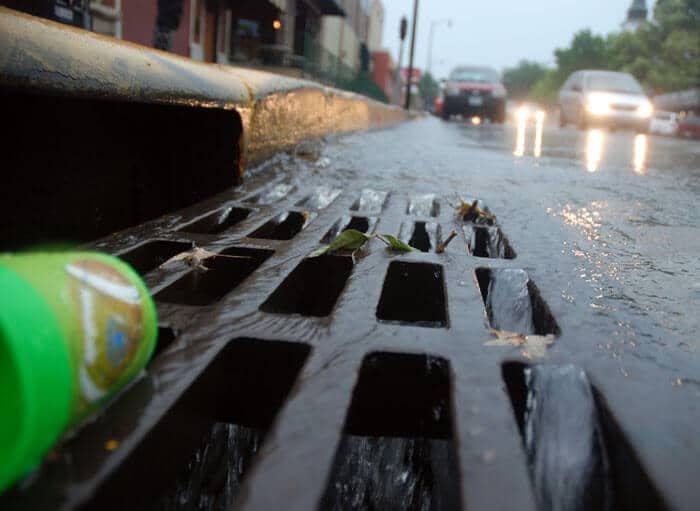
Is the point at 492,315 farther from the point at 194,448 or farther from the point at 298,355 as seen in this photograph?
the point at 194,448

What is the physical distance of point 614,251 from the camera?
1826 millimetres

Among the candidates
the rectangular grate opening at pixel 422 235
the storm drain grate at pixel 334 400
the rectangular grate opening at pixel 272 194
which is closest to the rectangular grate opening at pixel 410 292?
the storm drain grate at pixel 334 400

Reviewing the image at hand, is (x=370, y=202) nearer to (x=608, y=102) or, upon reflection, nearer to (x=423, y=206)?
(x=423, y=206)

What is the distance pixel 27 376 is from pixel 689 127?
74.4ft

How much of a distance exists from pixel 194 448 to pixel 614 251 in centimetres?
141

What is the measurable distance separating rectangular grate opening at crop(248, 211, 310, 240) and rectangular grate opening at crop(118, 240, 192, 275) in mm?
351

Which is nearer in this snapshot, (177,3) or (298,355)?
(298,355)

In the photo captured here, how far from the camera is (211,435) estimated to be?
3.74 feet

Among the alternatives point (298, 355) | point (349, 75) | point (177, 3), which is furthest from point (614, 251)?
point (349, 75)

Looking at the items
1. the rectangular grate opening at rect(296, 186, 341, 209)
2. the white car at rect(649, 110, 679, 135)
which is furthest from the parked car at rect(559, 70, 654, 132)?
the rectangular grate opening at rect(296, 186, 341, 209)

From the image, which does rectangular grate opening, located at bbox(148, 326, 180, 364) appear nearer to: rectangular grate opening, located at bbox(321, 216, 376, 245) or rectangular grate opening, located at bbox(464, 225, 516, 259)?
rectangular grate opening, located at bbox(321, 216, 376, 245)

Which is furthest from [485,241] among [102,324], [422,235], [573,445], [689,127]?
[689,127]

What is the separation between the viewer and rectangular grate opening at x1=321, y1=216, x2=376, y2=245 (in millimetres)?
1965

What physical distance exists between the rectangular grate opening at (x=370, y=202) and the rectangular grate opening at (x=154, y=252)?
77 cm
